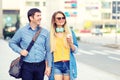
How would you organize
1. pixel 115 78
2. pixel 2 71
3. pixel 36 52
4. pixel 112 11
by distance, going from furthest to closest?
pixel 112 11
pixel 2 71
pixel 115 78
pixel 36 52

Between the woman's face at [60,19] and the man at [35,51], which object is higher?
the woman's face at [60,19]

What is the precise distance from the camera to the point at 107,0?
436 ft

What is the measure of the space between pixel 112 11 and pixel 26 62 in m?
125

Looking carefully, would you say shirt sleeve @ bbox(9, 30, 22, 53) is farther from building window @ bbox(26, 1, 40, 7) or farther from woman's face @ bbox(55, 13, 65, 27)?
building window @ bbox(26, 1, 40, 7)

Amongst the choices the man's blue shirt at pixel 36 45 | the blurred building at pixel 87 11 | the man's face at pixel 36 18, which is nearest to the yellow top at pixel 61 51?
the man's blue shirt at pixel 36 45

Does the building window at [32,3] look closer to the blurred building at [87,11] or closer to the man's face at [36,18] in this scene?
the blurred building at [87,11]

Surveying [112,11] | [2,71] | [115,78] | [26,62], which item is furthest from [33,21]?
[112,11]

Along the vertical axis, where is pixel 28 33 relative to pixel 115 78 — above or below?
above

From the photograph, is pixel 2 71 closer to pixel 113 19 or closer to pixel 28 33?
pixel 28 33

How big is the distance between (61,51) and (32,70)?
→ 0.50 meters

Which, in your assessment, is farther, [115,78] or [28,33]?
[115,78]

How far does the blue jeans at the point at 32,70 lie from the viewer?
7.05 meters

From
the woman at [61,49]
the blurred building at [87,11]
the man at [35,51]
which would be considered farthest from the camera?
the blurred building at [87,11]

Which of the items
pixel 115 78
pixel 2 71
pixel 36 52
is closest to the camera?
pixel 36 52
